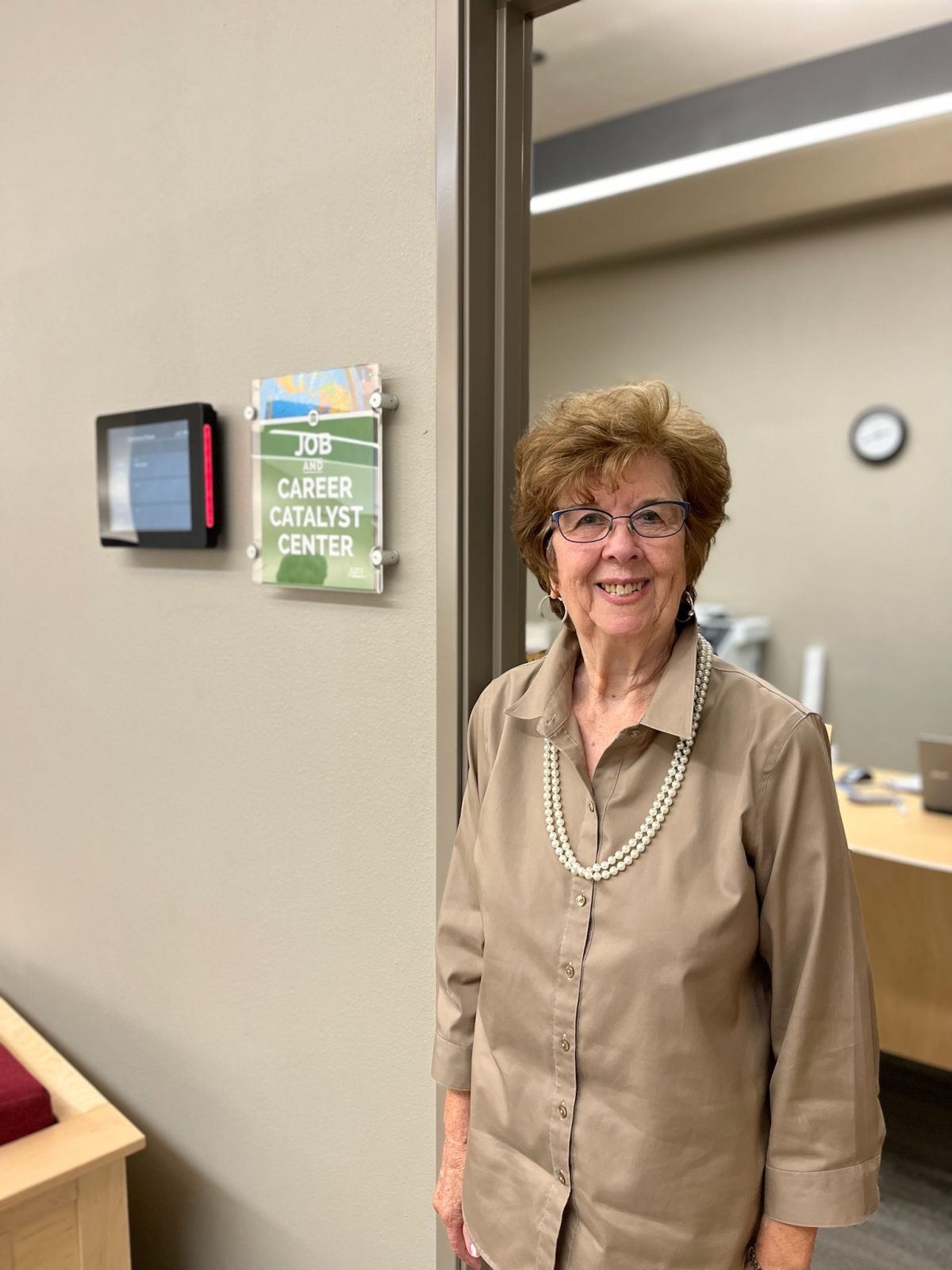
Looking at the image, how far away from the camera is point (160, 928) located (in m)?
1.95

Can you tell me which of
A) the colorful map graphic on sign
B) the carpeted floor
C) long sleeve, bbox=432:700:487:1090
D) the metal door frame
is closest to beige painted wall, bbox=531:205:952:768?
the carpeted floor

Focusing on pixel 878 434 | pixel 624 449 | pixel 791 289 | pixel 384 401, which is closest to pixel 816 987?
pixel 624 449

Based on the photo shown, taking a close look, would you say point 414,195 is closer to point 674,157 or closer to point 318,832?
point 318,832

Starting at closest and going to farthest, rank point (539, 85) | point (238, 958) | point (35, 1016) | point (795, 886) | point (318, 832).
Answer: point (795, 886) < point (318, 832) < point (238, 958) < point (35, 1016) < point (539, 85)

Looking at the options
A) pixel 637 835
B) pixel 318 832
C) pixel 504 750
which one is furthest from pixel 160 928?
pixel 637 835

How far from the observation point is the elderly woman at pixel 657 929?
3.20 feet

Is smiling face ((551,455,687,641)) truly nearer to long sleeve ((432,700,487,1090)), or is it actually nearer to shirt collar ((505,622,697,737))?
shirt collar ((505,622,697,737))

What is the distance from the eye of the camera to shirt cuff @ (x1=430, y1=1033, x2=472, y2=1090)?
125cm

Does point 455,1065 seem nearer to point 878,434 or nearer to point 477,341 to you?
point 477,341

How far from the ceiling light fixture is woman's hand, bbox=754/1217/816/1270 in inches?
153

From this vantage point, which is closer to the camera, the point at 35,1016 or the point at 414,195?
the point at 414,195

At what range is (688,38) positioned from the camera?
11.8 feet

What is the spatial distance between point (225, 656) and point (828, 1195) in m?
1.21

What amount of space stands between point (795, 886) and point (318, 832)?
84 centimetres
